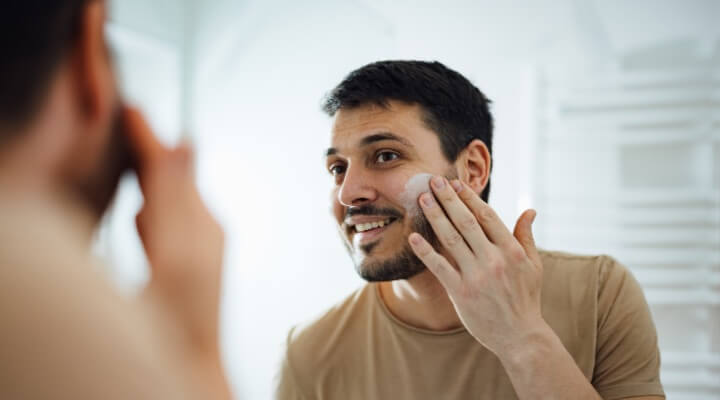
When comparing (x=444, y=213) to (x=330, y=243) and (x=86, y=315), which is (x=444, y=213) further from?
(x=330, y=243)

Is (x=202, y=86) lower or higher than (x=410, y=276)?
higher

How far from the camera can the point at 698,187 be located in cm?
168

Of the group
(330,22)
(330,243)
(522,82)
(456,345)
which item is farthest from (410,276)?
(330,22)

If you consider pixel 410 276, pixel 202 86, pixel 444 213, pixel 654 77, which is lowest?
pixel 410 276

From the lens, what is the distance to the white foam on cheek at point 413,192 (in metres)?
1.04

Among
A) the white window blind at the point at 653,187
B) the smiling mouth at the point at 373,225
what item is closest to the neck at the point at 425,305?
the smiling mouth at the point at 373,225

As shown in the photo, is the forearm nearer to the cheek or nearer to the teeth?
the teeth

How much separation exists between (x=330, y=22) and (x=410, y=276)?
163cm

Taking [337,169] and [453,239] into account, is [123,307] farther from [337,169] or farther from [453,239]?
[337,169]

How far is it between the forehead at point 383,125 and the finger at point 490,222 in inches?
7.8

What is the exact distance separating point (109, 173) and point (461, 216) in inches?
28.9

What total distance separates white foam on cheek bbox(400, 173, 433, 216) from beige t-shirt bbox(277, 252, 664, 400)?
0.23 m

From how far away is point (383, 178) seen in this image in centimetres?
106

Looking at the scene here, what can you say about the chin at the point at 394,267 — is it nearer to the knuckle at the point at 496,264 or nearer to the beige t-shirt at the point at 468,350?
the beige t-shirt at the point at 468,350
